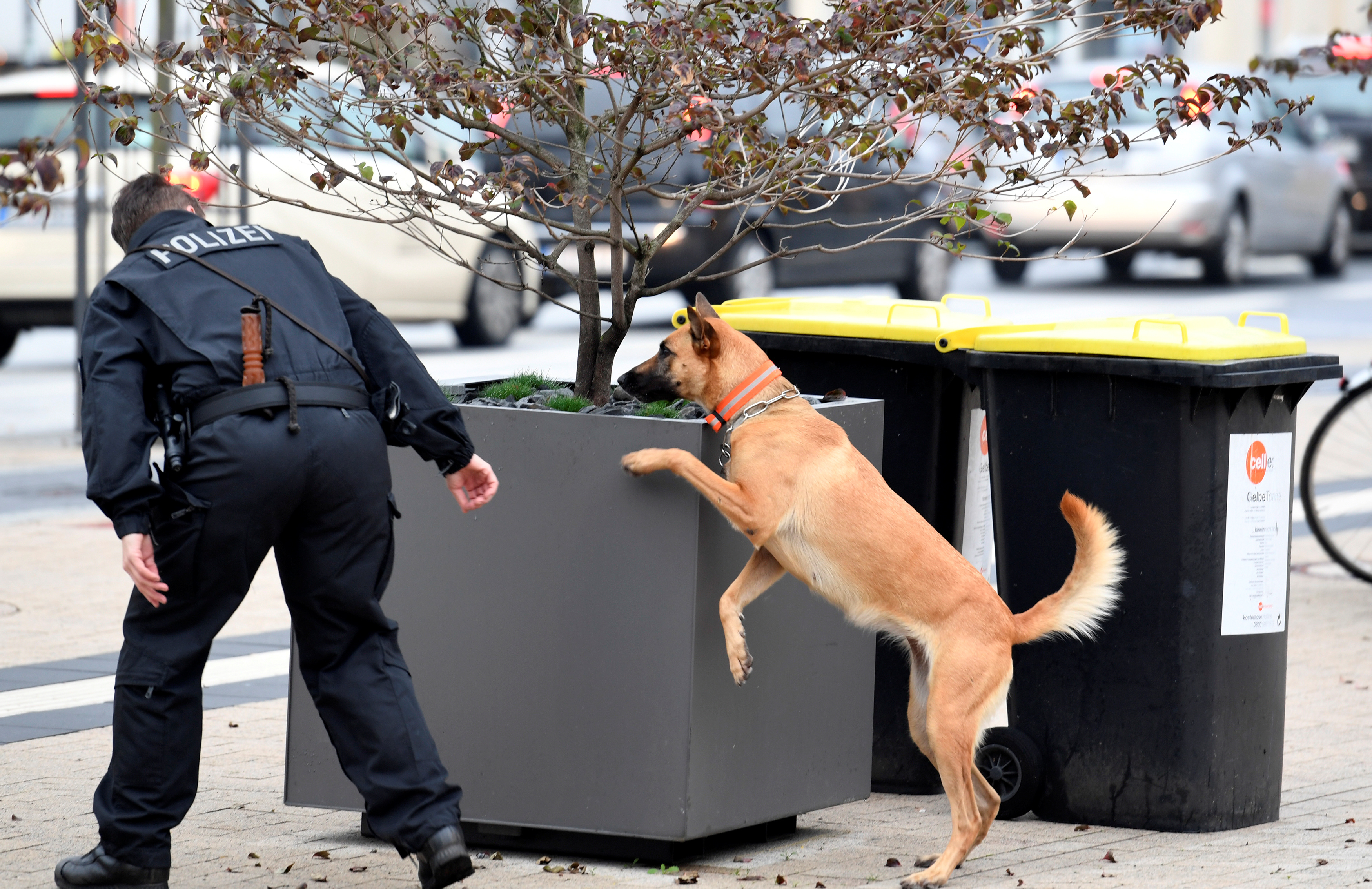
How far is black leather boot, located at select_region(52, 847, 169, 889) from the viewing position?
3.94 metres

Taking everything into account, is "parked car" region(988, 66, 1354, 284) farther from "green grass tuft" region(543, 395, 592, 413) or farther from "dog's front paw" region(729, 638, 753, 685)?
"dog's front paw" region(729, 638, 753, 685)

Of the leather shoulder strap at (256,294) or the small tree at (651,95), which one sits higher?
the small tree at (651,95)

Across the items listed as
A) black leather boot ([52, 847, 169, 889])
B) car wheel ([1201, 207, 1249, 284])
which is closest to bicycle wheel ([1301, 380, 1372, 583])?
black leather boot ([52, 847, 169, 889])

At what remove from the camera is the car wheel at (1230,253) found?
798 inches

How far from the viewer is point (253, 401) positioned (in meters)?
3.80

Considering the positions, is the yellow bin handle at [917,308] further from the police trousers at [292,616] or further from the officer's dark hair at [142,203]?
the officer's dark hair at [142,203]

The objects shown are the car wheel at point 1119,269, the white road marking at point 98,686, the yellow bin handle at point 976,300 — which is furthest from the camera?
the car wheel at point 1119,269

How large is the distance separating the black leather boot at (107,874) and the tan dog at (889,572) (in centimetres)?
101

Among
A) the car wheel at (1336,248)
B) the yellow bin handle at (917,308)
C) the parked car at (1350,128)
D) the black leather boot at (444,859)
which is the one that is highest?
the parked car at (1350,128)

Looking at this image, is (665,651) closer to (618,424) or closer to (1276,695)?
(618,424)

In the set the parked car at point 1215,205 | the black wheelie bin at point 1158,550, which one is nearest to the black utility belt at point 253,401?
the black wheelie bin at point 1158,550

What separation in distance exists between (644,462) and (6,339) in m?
11.7

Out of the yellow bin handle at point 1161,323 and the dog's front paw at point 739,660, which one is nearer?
the dog's front paw at point 739,660

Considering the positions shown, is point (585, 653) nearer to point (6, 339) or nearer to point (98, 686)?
point (98, 686)
